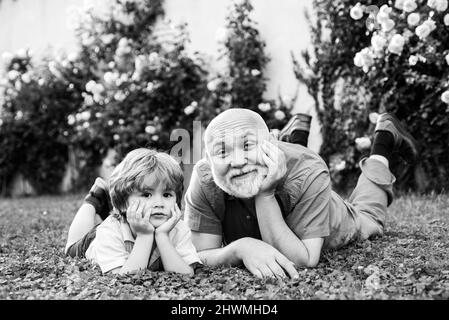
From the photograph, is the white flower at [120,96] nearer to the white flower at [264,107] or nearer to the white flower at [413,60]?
the white flower at [264,107]

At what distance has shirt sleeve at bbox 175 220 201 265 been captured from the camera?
9.59 feet

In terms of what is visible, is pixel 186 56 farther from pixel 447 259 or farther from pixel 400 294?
pixel 400 294

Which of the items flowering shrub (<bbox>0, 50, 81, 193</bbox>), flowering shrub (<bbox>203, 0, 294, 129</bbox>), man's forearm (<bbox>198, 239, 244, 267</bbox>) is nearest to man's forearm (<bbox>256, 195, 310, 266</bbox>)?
man's forearm (<bbox>198, 239, 244, 267</bbox>)

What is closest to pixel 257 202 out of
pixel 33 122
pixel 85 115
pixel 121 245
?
pixel 121 245

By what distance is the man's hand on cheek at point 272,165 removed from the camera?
2768 mm

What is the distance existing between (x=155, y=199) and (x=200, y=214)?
311mm

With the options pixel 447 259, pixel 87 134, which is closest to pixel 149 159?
pixel 447 259

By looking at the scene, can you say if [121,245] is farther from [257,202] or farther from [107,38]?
[107,38]

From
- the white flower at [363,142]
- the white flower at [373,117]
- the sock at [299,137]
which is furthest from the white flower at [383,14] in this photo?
the sock at [299,137]

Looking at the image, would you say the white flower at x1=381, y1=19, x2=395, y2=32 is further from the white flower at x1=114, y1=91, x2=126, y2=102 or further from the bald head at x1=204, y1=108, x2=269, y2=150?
the white flower at x1=114, y1=91, x2=126, y2=102

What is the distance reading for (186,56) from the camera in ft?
23.1

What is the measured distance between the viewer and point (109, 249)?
292 cm

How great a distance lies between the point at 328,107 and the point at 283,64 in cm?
81

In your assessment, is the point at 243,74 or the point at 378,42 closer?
the point at 378,42
